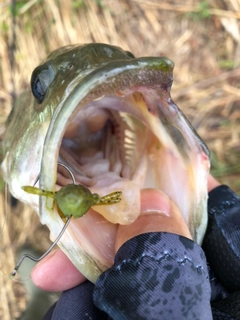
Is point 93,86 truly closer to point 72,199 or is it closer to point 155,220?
point 72,199

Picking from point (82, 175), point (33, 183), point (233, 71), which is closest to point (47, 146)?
point (33, 183)

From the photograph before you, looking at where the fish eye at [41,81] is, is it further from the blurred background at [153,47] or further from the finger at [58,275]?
the blurred background at [153,47]

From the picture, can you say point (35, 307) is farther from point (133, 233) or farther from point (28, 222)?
point (133, 233)

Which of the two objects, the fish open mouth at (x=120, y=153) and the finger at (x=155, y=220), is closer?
the fish open mouth at (x=120, y=153)

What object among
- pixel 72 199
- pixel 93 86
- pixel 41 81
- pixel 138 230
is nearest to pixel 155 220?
pixel 138 230

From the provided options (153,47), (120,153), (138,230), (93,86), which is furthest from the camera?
(153,47)

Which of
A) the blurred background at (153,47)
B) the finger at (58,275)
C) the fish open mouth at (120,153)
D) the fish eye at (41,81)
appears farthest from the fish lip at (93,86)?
the blurred background at (153,47)
